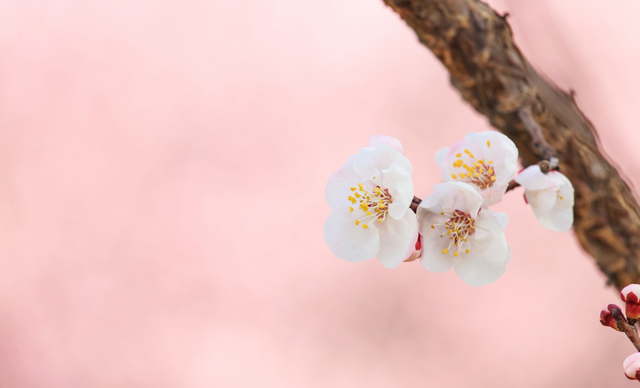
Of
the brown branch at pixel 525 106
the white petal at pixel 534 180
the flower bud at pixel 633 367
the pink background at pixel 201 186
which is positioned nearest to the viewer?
the flower bud at pixel 633 367

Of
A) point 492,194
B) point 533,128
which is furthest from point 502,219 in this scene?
point 533,128

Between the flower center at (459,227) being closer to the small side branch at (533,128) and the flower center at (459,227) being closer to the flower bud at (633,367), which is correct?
the flower bud at (633,367)

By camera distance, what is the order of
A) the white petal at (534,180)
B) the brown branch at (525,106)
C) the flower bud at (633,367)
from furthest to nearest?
the brown branch at (525,106)
the white petal at (534,180)
the flower bud at (633,367)

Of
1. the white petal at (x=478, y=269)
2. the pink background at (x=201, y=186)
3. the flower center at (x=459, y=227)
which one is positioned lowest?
the white petal at (x=478, y=269)

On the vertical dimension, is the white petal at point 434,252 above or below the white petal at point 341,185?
below

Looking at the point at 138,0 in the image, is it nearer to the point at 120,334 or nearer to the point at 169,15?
the point at 169,15

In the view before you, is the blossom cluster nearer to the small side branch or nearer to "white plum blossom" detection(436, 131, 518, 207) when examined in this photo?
"white plum blossom" detection(436, 131, 518, 207)

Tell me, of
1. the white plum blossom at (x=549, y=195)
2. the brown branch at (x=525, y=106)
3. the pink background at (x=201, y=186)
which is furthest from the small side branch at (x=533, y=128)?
the pink background at (x=201, y=186)

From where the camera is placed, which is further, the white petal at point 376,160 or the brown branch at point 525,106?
the brown branch at point 525,106
